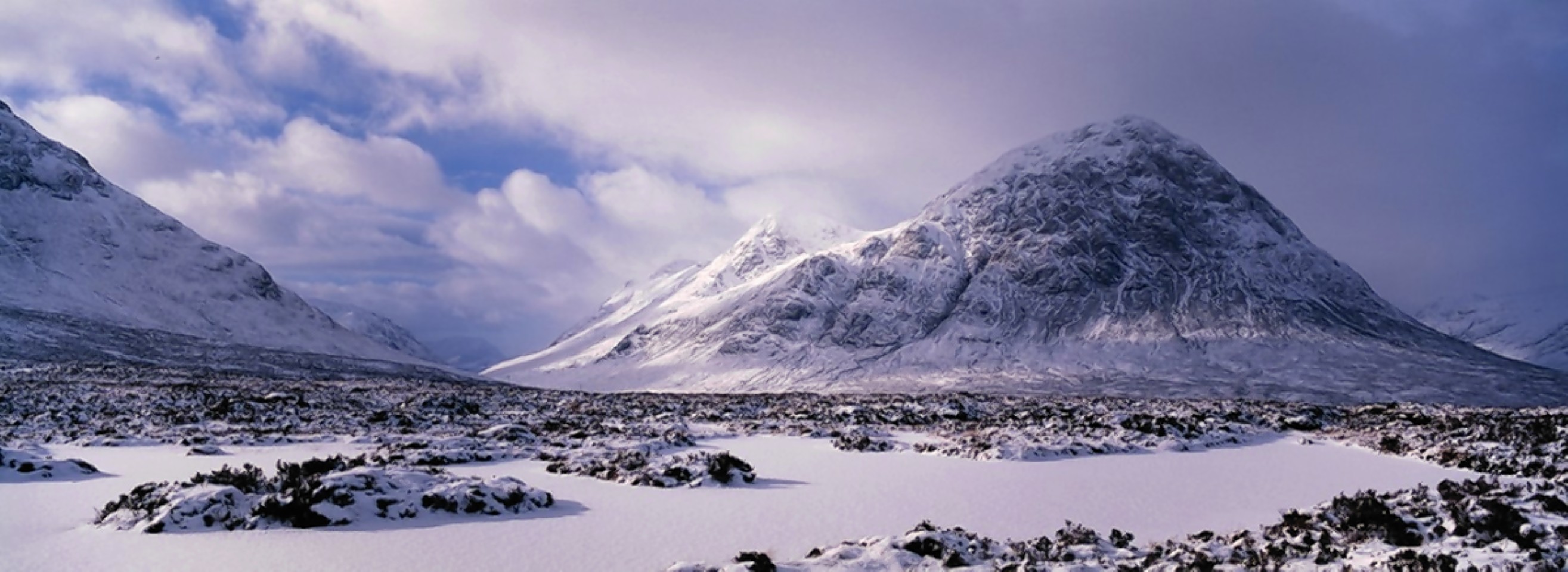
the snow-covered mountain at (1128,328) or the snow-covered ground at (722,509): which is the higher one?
the snow-covered mountain at (1128,328)

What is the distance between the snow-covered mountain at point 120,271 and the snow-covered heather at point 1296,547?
137 m

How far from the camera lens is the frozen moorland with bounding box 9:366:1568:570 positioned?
900cm

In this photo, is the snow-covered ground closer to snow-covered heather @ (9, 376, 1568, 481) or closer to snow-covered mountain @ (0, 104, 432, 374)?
snow-covered heather @ (9, 376, 1568, 481)

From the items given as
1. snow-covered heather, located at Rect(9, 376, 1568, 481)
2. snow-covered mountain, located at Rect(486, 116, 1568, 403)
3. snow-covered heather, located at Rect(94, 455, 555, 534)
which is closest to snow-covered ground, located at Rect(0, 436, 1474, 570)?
snow-covered heather, located at Rect(94, 455, 555, 534)

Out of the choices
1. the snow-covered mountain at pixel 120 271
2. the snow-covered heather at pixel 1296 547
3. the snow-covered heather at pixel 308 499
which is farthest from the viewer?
the snow-covered mountain at pixel 120 271

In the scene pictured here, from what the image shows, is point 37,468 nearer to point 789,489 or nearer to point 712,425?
point 789,489

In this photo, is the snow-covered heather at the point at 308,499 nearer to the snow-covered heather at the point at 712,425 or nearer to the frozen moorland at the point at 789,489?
the frozen moorland at the point at 789,489

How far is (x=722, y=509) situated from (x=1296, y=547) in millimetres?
7812

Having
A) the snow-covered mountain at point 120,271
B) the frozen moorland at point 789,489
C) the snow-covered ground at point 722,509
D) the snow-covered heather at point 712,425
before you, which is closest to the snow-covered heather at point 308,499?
the frozen moorland at point 789,489

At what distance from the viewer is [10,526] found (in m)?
10.2

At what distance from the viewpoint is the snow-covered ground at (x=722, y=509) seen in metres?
9.04

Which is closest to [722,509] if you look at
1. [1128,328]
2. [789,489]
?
[789,489]

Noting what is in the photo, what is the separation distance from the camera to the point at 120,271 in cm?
14338

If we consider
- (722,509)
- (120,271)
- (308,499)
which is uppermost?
(120,271)
